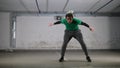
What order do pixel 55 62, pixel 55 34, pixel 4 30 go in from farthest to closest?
pixel 55 34 → pixel 4 30 → pixel 55 62

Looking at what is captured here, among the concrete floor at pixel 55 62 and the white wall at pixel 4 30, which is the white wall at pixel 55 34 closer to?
the white wall at pixel 4 30

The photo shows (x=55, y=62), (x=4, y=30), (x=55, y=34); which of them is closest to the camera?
(x=55, y=62)

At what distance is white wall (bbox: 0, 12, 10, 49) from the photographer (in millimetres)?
11578

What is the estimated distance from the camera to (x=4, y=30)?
11.7 metres

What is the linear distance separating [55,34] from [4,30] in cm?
264

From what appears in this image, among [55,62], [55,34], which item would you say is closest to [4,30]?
[55,34]

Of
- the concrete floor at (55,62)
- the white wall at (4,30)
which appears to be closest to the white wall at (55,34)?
the white wall at (4,30)

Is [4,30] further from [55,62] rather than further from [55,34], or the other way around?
[55,62]

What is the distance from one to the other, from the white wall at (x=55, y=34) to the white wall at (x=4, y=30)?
0.51 meters

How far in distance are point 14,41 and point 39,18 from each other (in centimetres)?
177

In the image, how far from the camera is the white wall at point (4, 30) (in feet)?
38.0

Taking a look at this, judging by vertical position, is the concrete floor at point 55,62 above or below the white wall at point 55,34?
below

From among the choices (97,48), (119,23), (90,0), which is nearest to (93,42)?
(97,48)

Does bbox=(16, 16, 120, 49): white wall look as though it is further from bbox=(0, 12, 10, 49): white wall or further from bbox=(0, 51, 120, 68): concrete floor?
bbox=(0, 51, 120, 68): concrete floor
